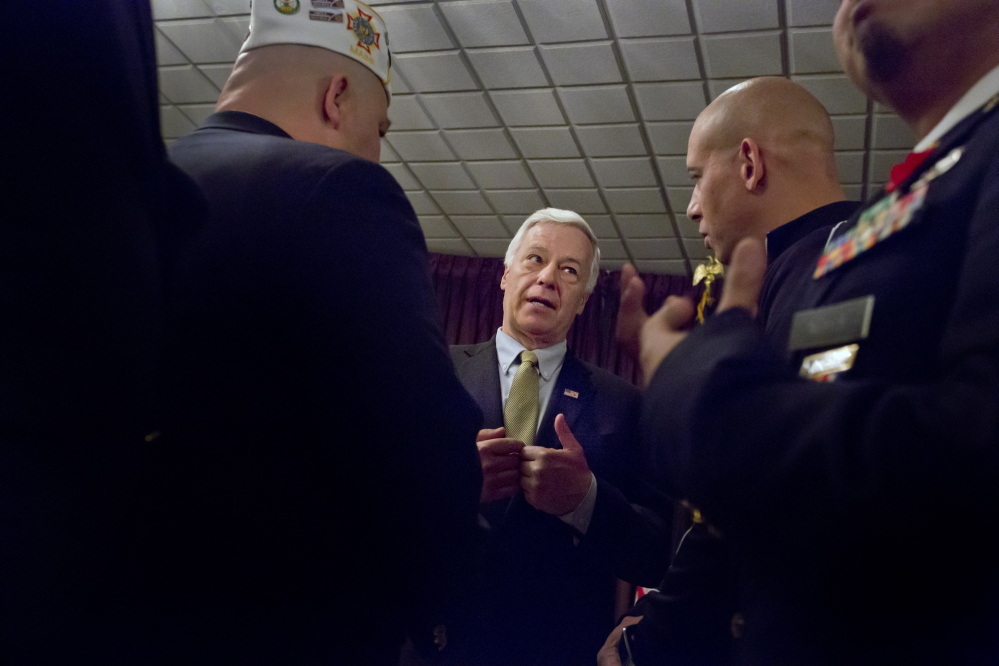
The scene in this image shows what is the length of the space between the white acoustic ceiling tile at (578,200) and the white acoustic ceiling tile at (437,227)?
104 centimetres

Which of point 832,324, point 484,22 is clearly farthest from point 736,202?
point 484,22

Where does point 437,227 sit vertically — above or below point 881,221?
above

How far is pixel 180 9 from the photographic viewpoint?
12.0 ft

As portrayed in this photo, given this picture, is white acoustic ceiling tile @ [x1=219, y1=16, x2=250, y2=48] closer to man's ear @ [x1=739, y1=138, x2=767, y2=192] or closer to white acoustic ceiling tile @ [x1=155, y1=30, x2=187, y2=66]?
white acoustic ceiling tile @ [x1=155, y1=30, x2=187, y2=66]

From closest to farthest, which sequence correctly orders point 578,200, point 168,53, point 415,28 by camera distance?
point 415,28, point 168,53, point 578,200

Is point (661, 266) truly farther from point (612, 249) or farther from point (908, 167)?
point (908, 167)

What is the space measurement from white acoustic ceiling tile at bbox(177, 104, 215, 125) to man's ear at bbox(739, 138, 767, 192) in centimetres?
393

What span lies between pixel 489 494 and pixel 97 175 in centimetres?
102

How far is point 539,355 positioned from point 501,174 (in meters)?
3.15

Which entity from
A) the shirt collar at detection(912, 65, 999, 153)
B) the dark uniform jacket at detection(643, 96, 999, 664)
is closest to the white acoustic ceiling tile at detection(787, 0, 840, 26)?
the shirt collar at detection(912, 65, 999, 153)

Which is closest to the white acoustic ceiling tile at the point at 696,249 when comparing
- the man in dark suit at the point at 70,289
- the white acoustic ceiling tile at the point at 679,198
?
the white acoustic ceiling tile at the point at 679,198

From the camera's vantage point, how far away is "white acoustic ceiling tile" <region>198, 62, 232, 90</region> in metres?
4.06

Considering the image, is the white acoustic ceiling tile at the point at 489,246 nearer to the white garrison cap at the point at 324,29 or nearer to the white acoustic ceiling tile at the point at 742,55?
the white acoustic ceiling tile at the point at 742,55

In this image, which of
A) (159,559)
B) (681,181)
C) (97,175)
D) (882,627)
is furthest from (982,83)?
(681,181)
